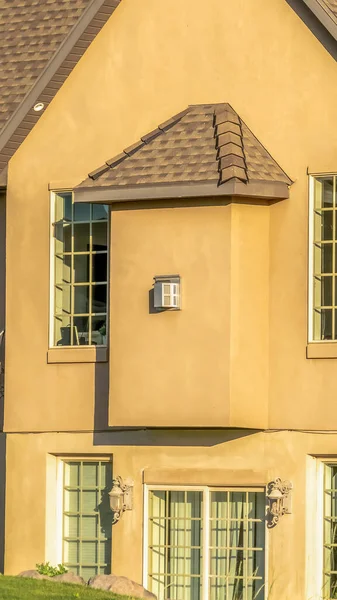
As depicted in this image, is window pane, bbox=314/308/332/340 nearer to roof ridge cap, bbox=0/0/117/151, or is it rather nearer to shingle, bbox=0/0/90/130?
roof ridge cap, bbox=0/0/117/151

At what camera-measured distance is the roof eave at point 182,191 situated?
20781 mm

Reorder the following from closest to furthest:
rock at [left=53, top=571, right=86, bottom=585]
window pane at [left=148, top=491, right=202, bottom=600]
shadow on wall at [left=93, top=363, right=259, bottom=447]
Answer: rock at [left=53, top=571, right=86, bottom=585], shadow on wall at [left=93, top=363, right=259, bottom=447], window pane at [left=148, top=491, right=202, bottom=600]

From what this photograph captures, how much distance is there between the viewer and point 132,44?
2266 cm

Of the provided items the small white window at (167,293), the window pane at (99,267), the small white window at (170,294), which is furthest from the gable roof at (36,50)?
the small white window at (170,294)

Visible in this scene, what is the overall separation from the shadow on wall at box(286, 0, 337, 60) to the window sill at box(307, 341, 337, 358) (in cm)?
382

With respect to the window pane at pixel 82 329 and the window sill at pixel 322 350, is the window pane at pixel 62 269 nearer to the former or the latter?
the window pane at pixel 82 329

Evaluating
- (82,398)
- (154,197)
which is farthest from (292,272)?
(82,398)

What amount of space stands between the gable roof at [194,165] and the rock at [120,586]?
16.5ft

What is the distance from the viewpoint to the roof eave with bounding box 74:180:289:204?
2078cm

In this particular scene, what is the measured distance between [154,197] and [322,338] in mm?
2911

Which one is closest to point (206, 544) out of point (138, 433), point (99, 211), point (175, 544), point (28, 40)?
point (175, 544)

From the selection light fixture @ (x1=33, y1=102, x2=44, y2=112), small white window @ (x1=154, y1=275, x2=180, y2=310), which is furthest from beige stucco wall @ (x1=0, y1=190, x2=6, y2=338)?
small white window @ (x1=154, y1=275, x2=180, y2=310)

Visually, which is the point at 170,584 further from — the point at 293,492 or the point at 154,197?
the point at 154,197

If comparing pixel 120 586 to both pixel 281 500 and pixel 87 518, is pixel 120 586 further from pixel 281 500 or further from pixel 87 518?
pixel 281 500
